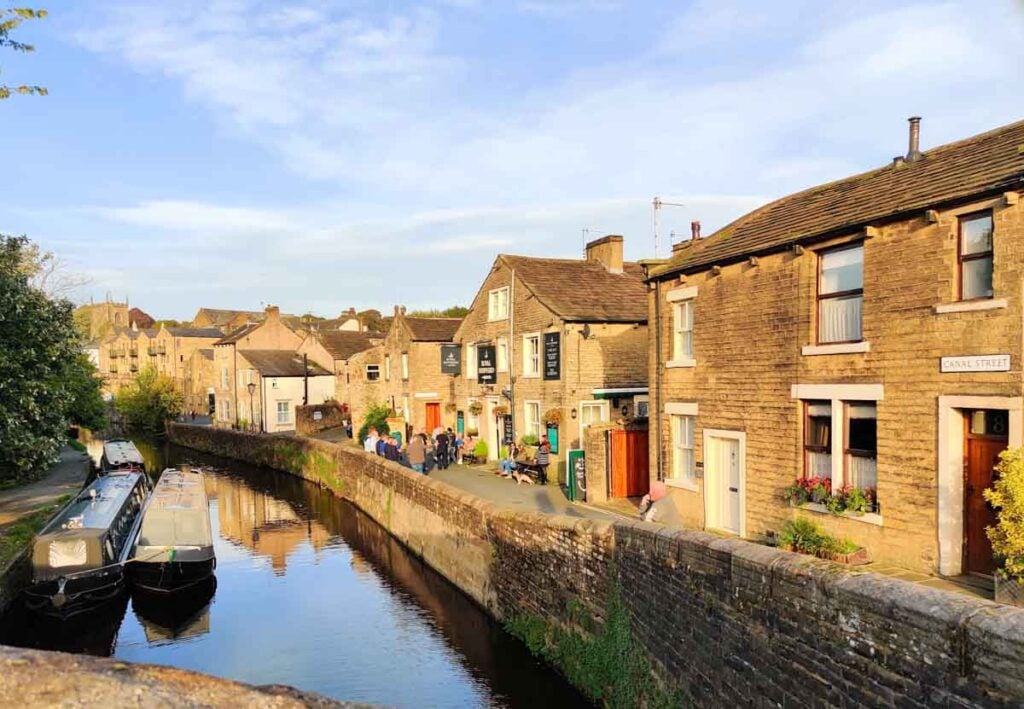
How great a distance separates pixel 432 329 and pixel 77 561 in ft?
64.3

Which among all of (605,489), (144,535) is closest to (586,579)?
(605,489)

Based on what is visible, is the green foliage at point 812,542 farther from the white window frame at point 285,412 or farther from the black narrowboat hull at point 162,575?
the white window frame at point 285,412

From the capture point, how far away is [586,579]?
10.4 metres

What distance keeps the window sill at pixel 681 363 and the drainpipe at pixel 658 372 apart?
0.37 metres

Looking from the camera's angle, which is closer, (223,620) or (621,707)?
(621,707)

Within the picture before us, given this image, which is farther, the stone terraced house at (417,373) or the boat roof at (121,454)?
the stone terraced house at (417,373)

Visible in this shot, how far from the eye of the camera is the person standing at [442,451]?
2519 centimetres

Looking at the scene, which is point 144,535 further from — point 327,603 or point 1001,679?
point 1001,679

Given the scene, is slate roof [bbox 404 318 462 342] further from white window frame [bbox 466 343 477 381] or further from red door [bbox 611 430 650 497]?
red door [bbox 611 430 650 497]

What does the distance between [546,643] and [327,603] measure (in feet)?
21.1

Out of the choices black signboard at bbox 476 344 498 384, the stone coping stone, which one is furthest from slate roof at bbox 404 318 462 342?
the stone coping stone

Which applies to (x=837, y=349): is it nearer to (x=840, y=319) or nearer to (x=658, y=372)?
(x=840, y=319)

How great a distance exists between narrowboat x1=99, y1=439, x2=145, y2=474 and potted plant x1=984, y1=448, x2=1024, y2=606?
28537 millimetres

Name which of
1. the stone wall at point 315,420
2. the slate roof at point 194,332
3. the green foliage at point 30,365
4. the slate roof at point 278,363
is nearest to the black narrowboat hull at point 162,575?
the green foliage at point 30,365
